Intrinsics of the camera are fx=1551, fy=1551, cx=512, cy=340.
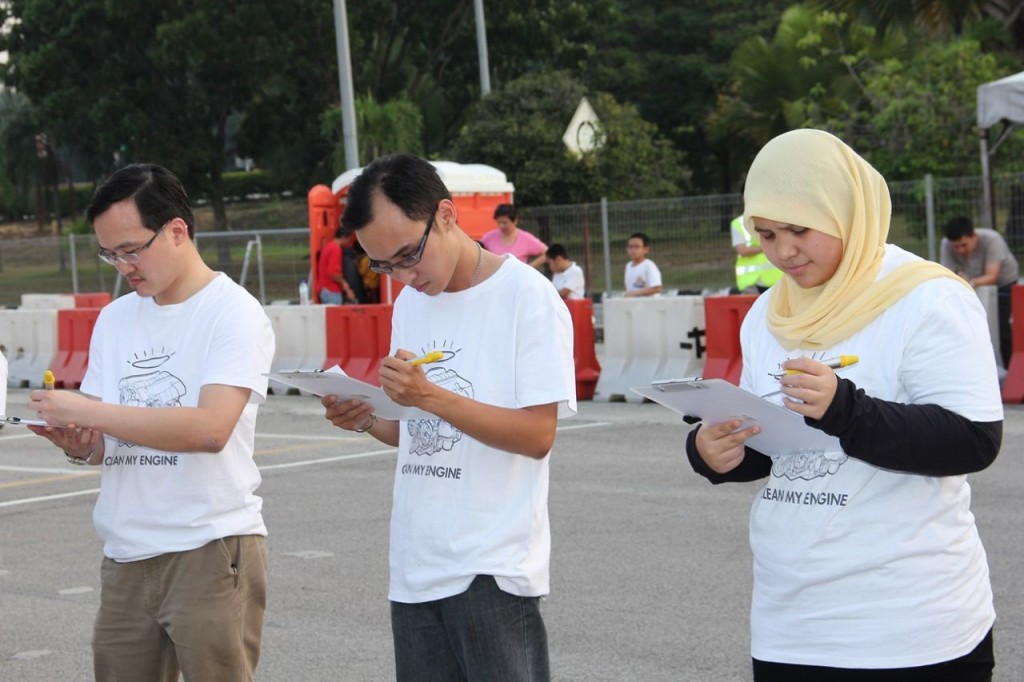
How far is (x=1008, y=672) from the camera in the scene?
226 inches

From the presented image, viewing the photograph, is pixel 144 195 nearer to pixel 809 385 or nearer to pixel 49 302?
pixel 809 385

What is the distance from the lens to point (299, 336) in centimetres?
1811

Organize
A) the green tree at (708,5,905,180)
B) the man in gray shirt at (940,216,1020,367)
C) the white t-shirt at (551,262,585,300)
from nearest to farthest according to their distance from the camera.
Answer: the man in gray shirt at (940,216,1020,367)
the white t-shirt at (551,262,585,300)
the green tree at (708,5,905,180)

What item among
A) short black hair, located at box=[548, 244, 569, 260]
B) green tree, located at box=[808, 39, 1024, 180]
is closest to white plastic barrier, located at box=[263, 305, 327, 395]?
short black hair, located at box=[548, 244, 569, 260]

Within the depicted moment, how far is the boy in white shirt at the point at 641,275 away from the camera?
17766 millimetres

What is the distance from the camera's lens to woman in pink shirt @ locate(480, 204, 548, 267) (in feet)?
Result: 55.8

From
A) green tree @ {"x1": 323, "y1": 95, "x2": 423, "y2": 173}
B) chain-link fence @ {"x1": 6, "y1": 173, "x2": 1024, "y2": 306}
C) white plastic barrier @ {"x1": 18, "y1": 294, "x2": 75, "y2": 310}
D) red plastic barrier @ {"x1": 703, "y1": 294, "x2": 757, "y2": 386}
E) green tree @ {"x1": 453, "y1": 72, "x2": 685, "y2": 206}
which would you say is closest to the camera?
red plastic barrier @ {"x1": 703, "y1": 294, "x2": 757, "y2": 386}

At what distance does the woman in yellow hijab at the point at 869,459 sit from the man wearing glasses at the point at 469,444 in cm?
53

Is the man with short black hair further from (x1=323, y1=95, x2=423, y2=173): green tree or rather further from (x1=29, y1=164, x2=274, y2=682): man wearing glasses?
(x1=323, y1=95, x2=423, y2=173): green tree

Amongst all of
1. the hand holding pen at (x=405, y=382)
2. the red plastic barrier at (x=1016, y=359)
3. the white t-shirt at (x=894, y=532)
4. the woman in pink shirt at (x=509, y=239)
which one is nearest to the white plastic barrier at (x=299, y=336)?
the woman in pink shirt at (x=509, y=239)

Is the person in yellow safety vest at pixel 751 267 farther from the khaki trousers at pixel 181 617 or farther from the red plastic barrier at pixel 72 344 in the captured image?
the khaki trousers at pixel 181 617

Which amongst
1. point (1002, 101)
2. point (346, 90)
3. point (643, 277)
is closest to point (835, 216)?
point (1002, 101)

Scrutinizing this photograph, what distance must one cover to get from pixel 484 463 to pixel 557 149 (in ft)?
91.1

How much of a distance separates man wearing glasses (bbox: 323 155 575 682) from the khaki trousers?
1.55 ft
